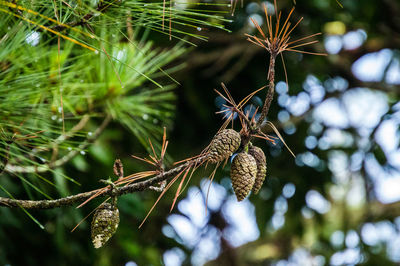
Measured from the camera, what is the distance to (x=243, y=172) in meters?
0.44

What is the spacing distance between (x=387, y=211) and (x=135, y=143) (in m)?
1.11

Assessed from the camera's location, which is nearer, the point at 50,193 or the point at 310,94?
the point at 50,193

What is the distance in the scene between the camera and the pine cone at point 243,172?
1.44ft

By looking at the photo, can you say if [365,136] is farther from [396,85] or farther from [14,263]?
[14,263]

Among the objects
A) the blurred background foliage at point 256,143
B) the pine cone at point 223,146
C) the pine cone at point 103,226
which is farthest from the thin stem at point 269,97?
the blurred background foliage at point 256,143

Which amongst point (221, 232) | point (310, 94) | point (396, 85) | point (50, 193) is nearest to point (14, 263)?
point (50, 193)

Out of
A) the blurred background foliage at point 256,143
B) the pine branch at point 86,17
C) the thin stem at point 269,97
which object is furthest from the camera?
the blurred background foliage at point 256,143

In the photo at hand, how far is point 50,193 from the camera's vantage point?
1.29m

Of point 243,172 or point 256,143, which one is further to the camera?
point 256,143

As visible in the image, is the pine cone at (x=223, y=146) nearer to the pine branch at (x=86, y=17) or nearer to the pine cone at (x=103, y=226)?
the pine cone at (x=103, y=226)

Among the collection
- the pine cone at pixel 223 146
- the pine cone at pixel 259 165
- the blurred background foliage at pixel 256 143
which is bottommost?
the blurred background foliage at pixel 256 143

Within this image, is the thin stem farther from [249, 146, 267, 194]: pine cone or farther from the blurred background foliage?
the blurred background foliage

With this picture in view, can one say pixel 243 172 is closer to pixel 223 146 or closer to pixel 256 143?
pixel 223 146

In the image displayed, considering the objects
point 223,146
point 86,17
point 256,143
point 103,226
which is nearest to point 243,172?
point 223,146
